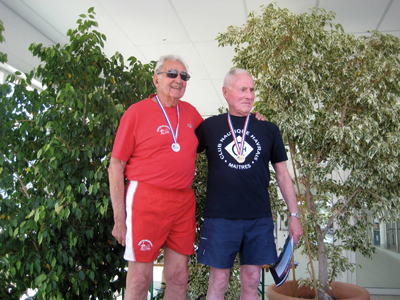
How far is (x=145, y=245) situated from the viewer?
1.69 metres

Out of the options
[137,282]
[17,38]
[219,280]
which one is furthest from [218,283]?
[17,38]

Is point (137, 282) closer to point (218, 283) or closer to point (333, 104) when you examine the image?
point (218, 283)

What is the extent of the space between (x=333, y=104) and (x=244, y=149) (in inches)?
42.1

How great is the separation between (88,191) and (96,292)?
0.67 m

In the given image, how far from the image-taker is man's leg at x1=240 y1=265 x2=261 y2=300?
6.08 ft

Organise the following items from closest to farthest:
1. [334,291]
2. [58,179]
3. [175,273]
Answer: [175,273] < [58,179] < [334,291]

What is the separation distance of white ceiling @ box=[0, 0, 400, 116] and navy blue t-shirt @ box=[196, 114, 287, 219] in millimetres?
1968

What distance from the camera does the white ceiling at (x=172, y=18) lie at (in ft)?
11.3

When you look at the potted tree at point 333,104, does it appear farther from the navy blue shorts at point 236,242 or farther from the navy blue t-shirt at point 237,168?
the navy blue shorts at point 236,242

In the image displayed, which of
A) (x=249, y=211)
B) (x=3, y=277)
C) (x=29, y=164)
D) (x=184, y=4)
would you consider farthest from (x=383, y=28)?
(x=3, y=277)

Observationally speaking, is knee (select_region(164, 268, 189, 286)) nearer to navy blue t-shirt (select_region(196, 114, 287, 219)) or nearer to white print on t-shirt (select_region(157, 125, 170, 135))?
navy blue t-shirt (select_region(196, 114, 287, 219))

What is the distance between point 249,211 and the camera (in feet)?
5.93

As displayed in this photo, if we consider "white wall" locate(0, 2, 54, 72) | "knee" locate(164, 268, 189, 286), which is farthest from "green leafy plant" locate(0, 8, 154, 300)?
"white wall" locate(0, 2, 54, 72)

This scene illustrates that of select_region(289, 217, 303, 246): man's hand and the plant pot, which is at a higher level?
select_region(289, 217, 303, 246): man's hand
